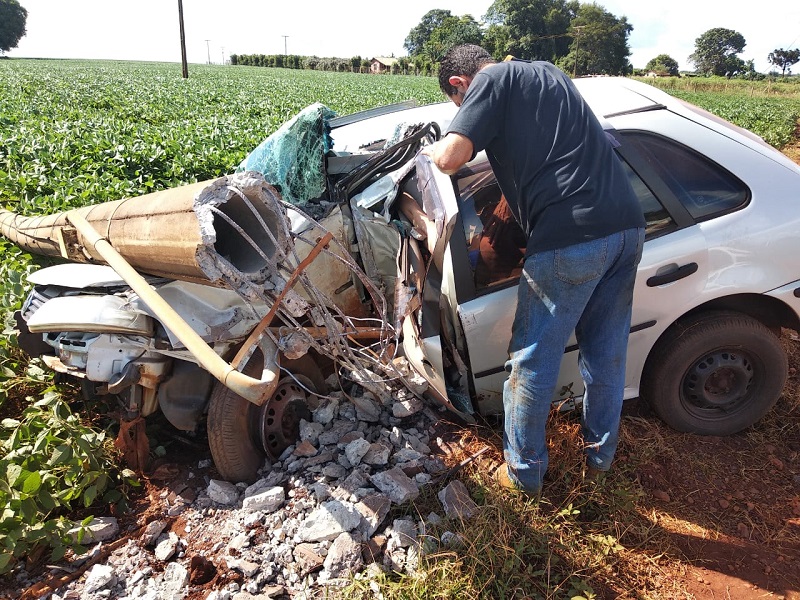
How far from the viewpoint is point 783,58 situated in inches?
3196

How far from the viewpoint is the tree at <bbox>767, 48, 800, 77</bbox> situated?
79938 millimetres

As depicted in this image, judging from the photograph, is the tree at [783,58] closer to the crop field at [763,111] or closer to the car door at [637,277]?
the crop field at [763,111]

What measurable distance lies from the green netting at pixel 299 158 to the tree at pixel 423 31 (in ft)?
351

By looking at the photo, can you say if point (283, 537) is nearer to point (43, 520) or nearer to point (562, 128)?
point (43, 520)

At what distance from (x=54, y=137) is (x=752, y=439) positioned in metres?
9.75

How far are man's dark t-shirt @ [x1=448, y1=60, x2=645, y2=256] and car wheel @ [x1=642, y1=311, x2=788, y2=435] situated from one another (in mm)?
1040

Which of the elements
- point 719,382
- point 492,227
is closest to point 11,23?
point 492,227

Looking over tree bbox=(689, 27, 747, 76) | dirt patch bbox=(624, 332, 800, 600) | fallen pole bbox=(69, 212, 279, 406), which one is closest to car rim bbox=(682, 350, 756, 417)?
dirt patch bbox=(624, 332, 800, 600)

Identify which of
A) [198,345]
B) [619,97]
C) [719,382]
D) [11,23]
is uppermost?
[11,23]

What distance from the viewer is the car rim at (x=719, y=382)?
316cm

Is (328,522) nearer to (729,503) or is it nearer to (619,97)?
(729,503)

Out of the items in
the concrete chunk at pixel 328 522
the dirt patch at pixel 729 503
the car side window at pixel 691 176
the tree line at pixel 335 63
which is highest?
the tree line at pixel 335 63

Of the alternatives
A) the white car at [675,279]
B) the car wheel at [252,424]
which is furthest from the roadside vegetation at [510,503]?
the car wheel at [252,424]

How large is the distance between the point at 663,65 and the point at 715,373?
318ft
